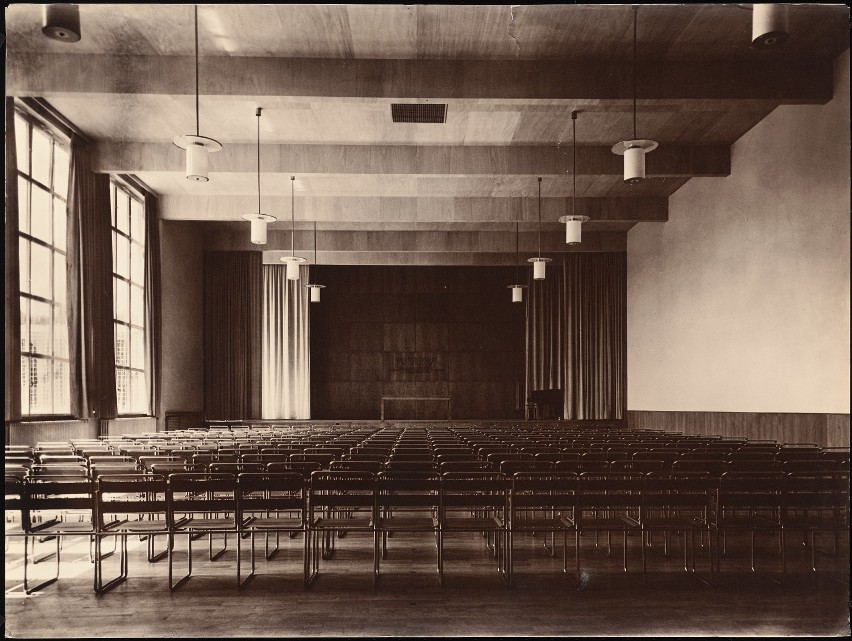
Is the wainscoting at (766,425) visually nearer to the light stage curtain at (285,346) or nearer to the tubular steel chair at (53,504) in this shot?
the tubular steel chair at (53,504)

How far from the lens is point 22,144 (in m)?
9.34

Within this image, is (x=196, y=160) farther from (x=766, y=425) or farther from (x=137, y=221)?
(x=766, y=425)

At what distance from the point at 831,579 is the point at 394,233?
13573 millimetres

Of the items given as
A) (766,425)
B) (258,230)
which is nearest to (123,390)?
(258,230)

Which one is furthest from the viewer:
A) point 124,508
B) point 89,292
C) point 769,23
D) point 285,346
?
point 285,346

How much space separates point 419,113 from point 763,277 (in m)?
5.87

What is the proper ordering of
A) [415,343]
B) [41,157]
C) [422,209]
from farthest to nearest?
[415,343]
[422,209]
[41,157]

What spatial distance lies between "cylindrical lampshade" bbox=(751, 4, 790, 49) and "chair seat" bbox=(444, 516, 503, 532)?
417 cm

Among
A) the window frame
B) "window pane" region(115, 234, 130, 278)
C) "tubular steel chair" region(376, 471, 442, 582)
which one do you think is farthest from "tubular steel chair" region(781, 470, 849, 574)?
"window pane" region(115, 234, 130, 278)

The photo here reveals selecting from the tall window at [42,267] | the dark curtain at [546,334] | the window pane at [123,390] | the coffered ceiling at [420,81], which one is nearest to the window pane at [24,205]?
the tall window at [42,267]

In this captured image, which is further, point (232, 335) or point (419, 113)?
point (232, 335)

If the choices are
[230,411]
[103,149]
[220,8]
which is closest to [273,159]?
[103,149]

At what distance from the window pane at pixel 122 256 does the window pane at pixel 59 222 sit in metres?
2.41

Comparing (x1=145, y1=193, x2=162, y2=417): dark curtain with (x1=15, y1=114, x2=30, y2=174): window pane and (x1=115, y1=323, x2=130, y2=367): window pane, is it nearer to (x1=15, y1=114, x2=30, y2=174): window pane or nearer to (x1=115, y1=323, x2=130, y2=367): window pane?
(x1=115, y1=323, x2=130, y2=367): window pane
